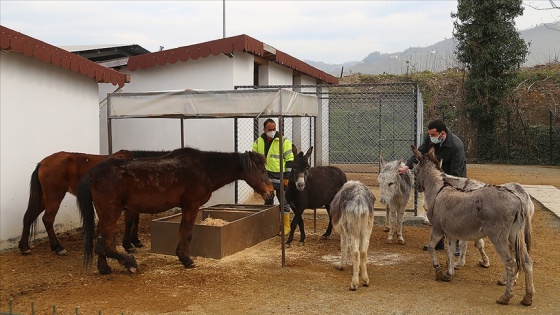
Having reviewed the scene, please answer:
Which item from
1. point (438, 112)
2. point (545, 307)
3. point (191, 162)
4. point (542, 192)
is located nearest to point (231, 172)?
point (191, 162)

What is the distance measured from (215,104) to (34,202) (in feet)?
10.2

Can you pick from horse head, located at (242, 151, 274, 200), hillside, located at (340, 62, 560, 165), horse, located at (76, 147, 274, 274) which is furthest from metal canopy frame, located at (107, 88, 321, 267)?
hillside, located at (340, 62, 560, 165)

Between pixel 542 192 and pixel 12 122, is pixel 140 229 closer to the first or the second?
pixel 12 122

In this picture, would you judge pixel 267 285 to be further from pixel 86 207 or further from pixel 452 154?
pixel 452 154

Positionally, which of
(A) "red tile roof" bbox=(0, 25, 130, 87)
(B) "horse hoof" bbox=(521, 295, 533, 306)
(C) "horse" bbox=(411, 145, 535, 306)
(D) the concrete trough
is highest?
(A) "red tile roof" bbox=(0, 25, 130, 87)

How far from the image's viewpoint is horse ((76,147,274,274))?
6.46 m

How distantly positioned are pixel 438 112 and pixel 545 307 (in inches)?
876

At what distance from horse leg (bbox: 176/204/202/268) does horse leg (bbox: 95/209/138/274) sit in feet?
2.15

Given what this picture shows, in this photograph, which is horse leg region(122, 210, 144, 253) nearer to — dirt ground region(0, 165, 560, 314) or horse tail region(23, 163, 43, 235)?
dirt ground region(0, 165, 560, 314)

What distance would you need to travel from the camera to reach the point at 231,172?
23.9 ft

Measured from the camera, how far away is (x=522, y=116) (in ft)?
77.3

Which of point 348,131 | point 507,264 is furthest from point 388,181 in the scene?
point 348,131

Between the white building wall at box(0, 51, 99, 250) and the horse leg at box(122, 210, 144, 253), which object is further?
the horse leg at box(122, 210, 144, 253)

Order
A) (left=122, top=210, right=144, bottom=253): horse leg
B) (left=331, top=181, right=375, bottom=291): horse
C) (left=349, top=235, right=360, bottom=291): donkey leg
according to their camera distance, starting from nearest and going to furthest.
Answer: (left=349, top=235, right=360, bottom=291): donkey leg, (left=331, top=181, right=375, bottom=291): horse, (left=122, top=210, right=144, bottom=253): horse leg
